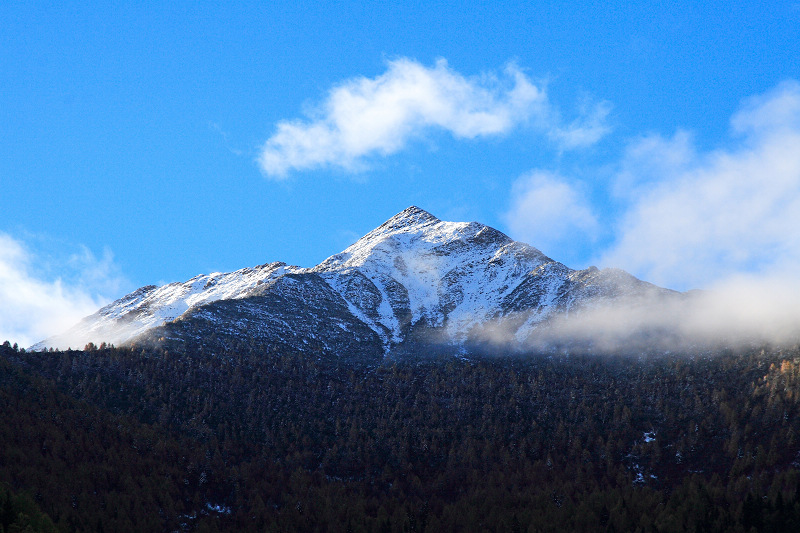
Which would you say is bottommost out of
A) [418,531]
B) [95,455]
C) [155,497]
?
[418,531]

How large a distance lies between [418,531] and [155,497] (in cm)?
7471

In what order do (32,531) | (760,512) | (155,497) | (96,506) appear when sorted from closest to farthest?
(32,531)
(760,512)
(96,506)
(155,497)

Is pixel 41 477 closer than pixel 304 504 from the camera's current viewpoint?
Yes

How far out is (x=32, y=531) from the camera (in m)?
132

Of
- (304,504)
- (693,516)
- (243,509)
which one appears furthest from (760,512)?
(243,509)

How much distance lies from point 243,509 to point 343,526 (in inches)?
1378

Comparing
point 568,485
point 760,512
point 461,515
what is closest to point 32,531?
point 461,515

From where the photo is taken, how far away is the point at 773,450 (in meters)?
192

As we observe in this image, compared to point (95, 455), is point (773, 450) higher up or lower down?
lower down

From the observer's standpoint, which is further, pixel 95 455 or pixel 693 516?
pixel 95 455

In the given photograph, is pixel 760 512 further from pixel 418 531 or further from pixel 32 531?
pixel 32 531

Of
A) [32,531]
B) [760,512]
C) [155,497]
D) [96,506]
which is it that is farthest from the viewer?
[155,497]

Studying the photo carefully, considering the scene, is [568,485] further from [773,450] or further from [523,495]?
[773,450]

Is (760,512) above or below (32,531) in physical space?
below
